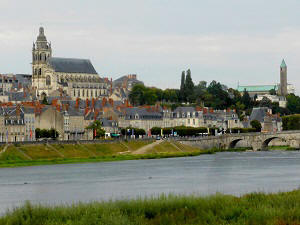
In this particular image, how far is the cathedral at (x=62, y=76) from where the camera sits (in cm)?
17675

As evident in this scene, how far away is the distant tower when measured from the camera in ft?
589

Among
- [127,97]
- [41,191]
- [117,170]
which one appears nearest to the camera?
[41,191]

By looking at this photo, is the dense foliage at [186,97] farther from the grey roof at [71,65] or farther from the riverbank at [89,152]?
the riverbank at [89,152]

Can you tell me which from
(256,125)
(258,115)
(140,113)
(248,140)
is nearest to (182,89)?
(258,115)

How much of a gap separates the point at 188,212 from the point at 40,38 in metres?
153

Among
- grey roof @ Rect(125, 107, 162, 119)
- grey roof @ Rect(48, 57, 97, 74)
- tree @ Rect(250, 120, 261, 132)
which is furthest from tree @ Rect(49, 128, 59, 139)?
grey roof @ Rect(48, 57, 97, 74)

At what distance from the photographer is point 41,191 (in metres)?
53.1

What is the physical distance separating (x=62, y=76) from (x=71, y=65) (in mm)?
5478

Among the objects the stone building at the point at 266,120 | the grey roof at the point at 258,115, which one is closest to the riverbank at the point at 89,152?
the stone building at the point at 266,120

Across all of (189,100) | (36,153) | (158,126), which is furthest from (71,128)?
(189,100)

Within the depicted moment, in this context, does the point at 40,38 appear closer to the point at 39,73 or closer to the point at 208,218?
the point at 39,73

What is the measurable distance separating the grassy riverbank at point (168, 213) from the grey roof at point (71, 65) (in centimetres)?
14608

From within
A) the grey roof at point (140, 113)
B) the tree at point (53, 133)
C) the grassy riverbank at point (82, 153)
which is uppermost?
the grey roof at point (140, 113)

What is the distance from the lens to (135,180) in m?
60.3
